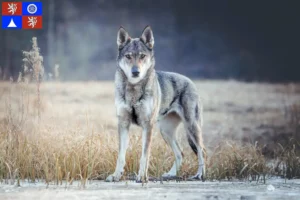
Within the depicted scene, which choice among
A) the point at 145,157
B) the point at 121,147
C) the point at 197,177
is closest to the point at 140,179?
the point at 145,157

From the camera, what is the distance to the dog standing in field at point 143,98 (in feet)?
18.2

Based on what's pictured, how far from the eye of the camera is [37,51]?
5863 millimetres

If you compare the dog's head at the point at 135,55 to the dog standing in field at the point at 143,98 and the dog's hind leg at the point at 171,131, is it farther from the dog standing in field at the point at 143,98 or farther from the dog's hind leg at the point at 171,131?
the dog's hind leg at the point at 171,131

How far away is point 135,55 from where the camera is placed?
5566 mm

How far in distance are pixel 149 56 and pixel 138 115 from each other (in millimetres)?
575

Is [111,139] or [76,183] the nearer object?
[76,183]

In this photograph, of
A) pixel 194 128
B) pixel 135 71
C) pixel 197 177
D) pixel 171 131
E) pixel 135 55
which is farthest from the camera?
pixel 171 131

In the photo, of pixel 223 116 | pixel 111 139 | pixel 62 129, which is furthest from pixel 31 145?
pixel 223 116

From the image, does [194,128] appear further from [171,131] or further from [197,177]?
[197,177]

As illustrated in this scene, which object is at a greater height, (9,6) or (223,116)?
(9,6)

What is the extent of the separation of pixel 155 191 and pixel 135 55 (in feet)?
4.26

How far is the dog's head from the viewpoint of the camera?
5520 mm

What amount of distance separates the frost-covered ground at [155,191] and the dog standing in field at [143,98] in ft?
0.81

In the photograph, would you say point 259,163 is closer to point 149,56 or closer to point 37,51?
point 149,56
